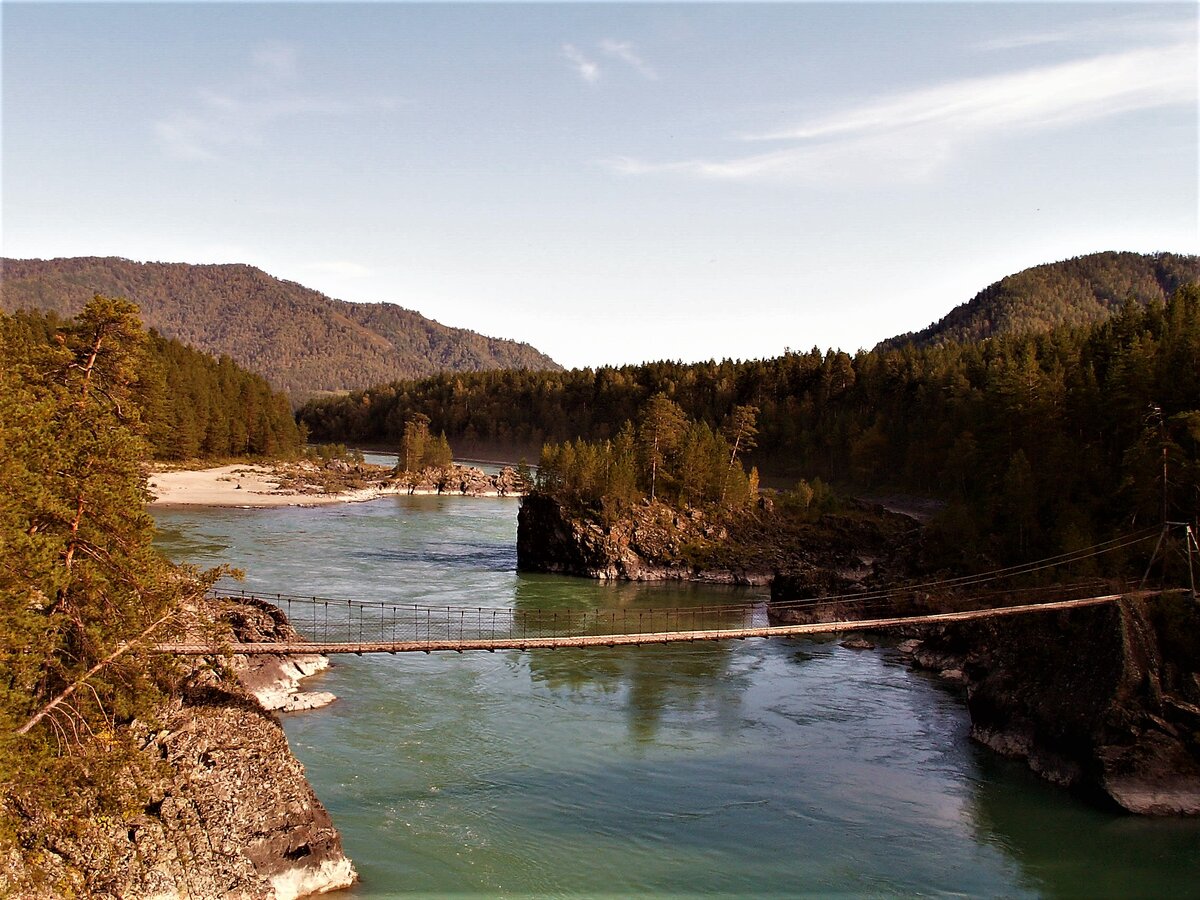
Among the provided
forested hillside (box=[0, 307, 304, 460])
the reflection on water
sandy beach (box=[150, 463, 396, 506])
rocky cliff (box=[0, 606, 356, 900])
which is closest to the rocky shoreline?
the reflection on water

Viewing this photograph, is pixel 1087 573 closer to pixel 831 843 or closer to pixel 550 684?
pixel 831 843

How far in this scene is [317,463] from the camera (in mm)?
143000

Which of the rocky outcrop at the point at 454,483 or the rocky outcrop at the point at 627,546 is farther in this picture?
the rocky outcrop at the point at 454,483

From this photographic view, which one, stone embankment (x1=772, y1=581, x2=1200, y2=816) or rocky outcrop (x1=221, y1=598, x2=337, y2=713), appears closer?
stone embankment (x1=772, y1=581, x2=1200, y2=816)

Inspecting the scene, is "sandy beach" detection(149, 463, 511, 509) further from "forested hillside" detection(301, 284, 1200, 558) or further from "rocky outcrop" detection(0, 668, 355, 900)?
"rocky outcrop" detection(0, 668, 355, 900)

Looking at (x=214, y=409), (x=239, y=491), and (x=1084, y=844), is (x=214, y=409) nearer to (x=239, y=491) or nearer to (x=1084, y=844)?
(x=239, y=491)

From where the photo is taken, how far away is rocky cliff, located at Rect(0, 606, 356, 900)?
17.8 metres

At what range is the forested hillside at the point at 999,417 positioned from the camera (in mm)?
44219

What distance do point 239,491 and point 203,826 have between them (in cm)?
9079

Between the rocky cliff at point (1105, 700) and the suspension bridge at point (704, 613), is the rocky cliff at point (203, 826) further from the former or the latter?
the rocky cliff at point (1105, 700)

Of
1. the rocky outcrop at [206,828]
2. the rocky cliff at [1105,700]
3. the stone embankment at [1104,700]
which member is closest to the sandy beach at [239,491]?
the rocky outcrop at [206,828]

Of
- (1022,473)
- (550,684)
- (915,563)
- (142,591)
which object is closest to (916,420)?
(915,563)

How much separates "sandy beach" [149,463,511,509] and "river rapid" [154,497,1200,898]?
64.5 m

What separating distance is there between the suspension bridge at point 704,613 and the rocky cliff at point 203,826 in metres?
11.3
